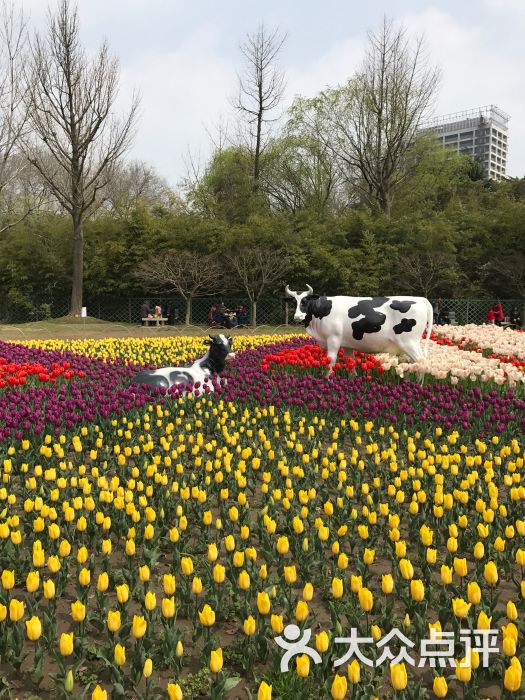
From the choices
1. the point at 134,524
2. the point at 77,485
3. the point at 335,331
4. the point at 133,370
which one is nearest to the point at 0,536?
the point at 134,524

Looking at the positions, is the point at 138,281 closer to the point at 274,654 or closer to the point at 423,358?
the point at 423,358

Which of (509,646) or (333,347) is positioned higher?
(333,347)

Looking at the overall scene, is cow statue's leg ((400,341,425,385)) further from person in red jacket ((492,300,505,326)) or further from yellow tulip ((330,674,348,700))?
person in red jacket ((492,300,505,326))

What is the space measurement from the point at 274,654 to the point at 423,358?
8.53 metres

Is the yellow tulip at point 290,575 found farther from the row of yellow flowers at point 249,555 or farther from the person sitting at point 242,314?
the person sitting at point 242,314

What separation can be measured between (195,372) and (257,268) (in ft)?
80.3

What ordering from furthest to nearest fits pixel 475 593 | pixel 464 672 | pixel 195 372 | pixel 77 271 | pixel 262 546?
pixel 77 271
pixel 195 372
pixel 262 546
pixel 475 593
pixel 464 672

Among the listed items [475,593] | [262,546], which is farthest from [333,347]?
[475,593]

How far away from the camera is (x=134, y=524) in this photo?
470 centimetres

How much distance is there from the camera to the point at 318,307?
11.2 metres

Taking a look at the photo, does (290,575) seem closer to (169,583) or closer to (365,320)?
(169,583)

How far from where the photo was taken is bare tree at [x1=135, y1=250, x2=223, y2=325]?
110 feet

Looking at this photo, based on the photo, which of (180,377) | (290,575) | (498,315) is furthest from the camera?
(498,315)

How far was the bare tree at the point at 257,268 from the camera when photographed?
108 ft
